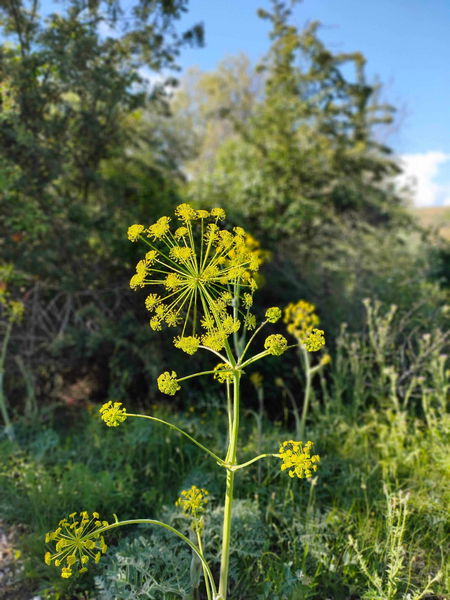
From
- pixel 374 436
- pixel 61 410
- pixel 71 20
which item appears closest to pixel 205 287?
pixel 374 436

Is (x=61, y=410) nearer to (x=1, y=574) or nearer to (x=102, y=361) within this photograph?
(x=102, y=361)

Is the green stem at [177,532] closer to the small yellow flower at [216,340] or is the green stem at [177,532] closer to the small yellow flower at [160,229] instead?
the small yellow flower at [216,340]

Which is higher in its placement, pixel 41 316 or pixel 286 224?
pixel 286 224

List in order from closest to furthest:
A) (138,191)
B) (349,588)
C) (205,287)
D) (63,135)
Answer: (205,287)
(349,588)
(63,135)
(138,191)

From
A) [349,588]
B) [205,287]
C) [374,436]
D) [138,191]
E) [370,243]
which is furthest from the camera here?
[370,243]

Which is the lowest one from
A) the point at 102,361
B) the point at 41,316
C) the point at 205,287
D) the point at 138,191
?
the point at 102,361

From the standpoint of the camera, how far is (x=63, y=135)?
4246mm

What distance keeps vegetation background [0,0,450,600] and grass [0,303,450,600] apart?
0.02 m

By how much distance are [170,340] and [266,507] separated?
2.27 metres

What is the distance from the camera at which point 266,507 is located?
2455mm

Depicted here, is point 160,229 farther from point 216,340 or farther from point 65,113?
point 65,113

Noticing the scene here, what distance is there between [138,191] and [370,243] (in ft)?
10.5

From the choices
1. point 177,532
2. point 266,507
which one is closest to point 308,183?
point 266,507

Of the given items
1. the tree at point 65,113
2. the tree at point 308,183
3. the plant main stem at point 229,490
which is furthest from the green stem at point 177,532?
the tree at point 308,183
